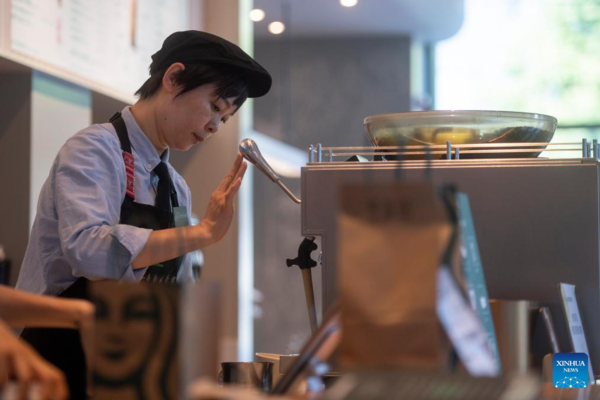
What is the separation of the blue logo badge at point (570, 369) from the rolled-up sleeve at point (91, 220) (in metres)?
0.66

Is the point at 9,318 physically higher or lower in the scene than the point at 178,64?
lower

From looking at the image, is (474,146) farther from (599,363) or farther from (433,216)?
(433,216)

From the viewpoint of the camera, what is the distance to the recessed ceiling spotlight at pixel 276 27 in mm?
4312

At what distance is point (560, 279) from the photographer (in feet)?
3.65

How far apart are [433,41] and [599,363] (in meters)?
3.69

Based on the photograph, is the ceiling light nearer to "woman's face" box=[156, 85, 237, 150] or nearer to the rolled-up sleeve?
"woman's face" box=[156, 85, 237, 150]

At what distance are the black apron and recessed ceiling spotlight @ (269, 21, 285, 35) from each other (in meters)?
2.83

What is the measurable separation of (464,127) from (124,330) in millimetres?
Answer: 815

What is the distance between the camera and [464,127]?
126cm

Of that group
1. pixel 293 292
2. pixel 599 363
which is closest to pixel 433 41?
pixel 293 292

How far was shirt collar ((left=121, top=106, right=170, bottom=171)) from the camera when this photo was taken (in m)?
1.54

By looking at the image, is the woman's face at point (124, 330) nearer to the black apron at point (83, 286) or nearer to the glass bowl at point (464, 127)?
the black apron at point (83, 286)

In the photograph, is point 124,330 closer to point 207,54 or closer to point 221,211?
point 221,211

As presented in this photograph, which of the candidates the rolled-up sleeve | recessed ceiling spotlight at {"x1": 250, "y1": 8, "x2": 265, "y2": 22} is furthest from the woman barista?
recessed ceiling spotlight at {"x1": 250, "y1": 8, "x2": 265, "y2": 22}
